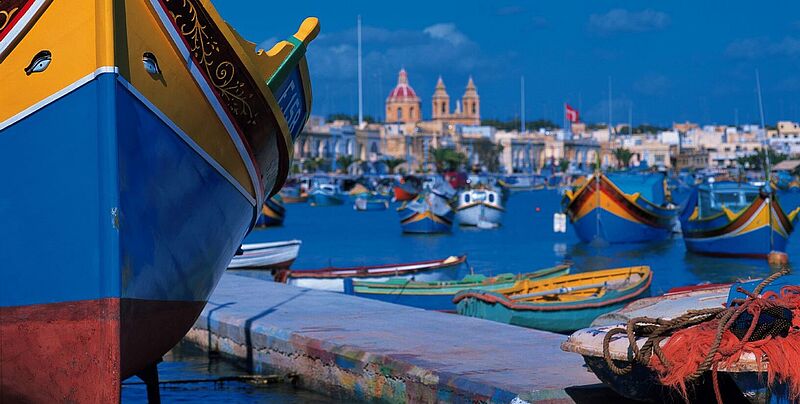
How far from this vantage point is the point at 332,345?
9.27 meters

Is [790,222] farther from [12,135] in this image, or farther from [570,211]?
[12,135]

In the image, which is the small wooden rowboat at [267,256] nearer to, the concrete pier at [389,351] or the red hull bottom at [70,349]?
the concrete pier at [389,351]

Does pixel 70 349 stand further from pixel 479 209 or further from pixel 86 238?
pixel 479 209

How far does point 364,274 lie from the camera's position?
2030 centimetres

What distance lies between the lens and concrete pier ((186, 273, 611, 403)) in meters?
7.52

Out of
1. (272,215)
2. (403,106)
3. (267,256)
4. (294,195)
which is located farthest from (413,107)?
(267,256)

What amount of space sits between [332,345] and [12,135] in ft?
11.5

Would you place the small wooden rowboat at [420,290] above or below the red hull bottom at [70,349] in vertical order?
below

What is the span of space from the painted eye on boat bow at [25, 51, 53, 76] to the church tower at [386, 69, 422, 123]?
174638 millimetres

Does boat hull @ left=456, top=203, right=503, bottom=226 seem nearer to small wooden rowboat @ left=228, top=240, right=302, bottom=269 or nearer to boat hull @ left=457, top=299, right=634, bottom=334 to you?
small wooden rowboat @ left=228, top=240, right=302, bottom=269

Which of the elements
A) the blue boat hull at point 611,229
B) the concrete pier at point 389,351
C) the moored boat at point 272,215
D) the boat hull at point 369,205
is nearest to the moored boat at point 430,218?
the moored boat at point 272,215

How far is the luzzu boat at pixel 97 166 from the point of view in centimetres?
634

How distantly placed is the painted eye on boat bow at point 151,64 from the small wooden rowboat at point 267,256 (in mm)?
15257

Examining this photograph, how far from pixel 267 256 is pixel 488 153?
14678 cm
